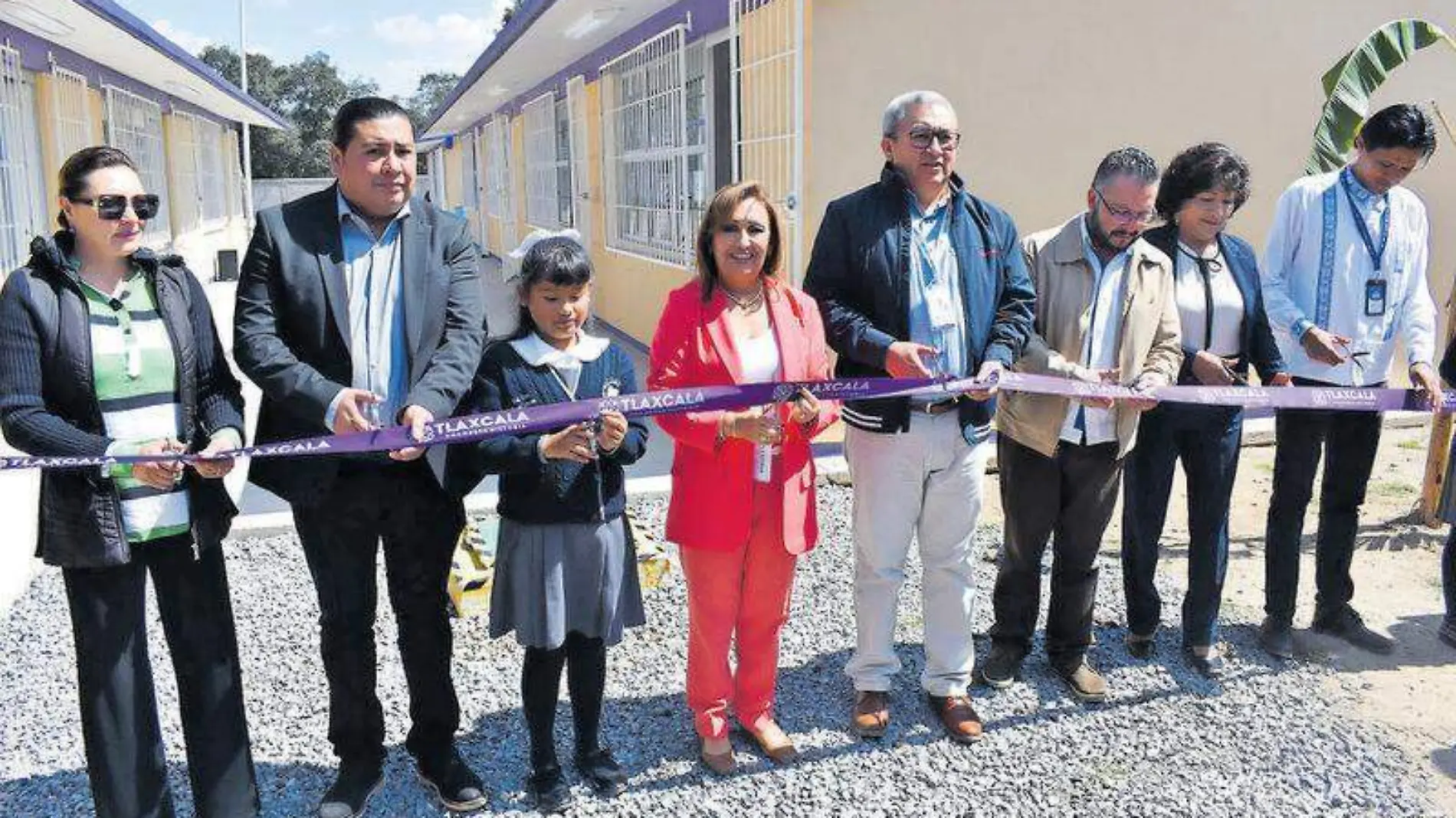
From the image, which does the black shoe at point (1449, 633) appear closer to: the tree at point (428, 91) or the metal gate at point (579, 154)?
the metal gate at point (579, 154)

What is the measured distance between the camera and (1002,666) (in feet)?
12.5

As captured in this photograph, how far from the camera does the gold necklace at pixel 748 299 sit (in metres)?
3.11

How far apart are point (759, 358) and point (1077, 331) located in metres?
1.16

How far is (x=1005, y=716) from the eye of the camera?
3604 millimetres

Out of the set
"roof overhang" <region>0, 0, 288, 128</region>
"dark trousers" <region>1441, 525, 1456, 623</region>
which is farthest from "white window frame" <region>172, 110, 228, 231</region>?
"dark trousers" <region>1441, 525, 1456, 623</region>

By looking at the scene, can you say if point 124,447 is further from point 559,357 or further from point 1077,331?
point 1077,331

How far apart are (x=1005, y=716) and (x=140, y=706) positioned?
8.65 feet

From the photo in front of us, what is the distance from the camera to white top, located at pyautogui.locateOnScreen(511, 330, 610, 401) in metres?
2.89

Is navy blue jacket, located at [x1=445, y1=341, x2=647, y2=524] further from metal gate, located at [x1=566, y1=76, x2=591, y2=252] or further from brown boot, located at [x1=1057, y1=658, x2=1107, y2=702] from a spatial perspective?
metal gate, located at [x1=566, y1=76, x2=591, y2=252]

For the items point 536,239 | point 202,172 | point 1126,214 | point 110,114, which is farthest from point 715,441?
point 202,172

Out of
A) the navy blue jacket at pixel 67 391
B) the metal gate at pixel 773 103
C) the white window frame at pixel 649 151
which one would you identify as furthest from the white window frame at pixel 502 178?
the navy blue jacket at pixel 67 391

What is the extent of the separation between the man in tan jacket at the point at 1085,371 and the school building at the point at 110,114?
8.75 feet

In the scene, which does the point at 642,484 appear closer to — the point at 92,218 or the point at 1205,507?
the point at 1205,507

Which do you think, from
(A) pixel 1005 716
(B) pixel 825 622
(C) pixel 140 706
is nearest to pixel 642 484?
(B) pixel 825 622
